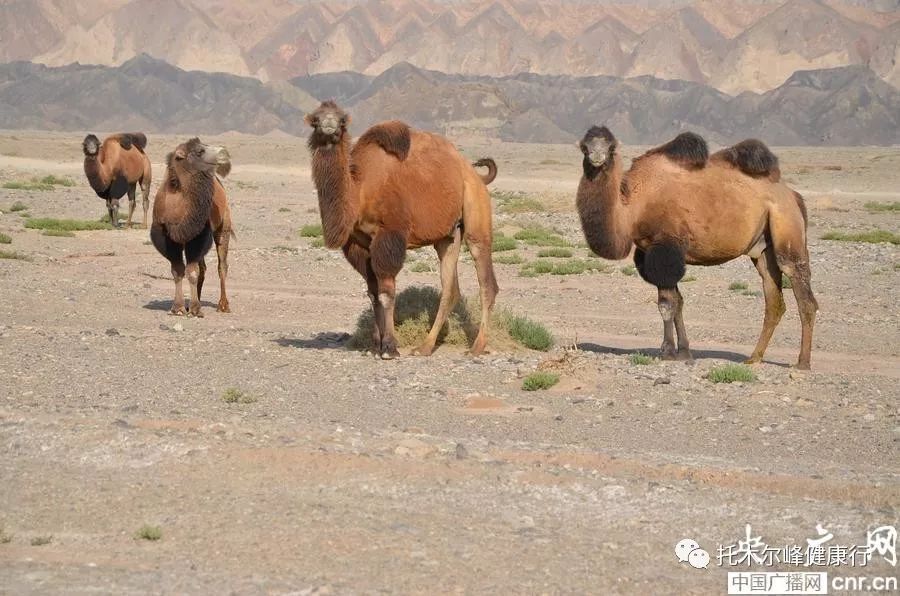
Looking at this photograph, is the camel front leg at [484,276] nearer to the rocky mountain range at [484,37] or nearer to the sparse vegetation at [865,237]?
the sparse vegetation at [865,237]

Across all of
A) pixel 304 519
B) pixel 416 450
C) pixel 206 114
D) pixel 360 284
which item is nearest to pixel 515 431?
pixel 416 450

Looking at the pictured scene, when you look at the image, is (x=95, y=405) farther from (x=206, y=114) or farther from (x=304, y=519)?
(x=206, y=114)

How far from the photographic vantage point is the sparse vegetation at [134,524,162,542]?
6977 millimetres

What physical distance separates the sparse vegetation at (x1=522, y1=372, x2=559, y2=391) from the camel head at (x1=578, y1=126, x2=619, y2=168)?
2.24 metres

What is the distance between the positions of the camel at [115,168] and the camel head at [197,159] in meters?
12.6

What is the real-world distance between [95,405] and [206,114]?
419 ft

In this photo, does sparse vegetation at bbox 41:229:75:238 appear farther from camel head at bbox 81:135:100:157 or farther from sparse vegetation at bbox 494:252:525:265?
sparse vegetation at bbox 494:252:525:265

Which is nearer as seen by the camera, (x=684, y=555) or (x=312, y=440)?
(x=684, y=555)

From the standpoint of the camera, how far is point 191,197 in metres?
16.4

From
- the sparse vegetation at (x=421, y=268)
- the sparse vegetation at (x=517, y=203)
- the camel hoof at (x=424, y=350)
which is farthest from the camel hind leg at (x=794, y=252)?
the sparse vegetation at (x=517, y=203)

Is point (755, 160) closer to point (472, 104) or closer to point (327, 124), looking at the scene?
point (327, 124)

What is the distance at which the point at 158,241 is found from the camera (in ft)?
55.3

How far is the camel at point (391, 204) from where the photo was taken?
12555mm

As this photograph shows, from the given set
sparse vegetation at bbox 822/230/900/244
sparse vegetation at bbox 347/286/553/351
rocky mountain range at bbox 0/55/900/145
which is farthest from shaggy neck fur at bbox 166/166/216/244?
rocky mountain range at bbox 0/55/900/145
